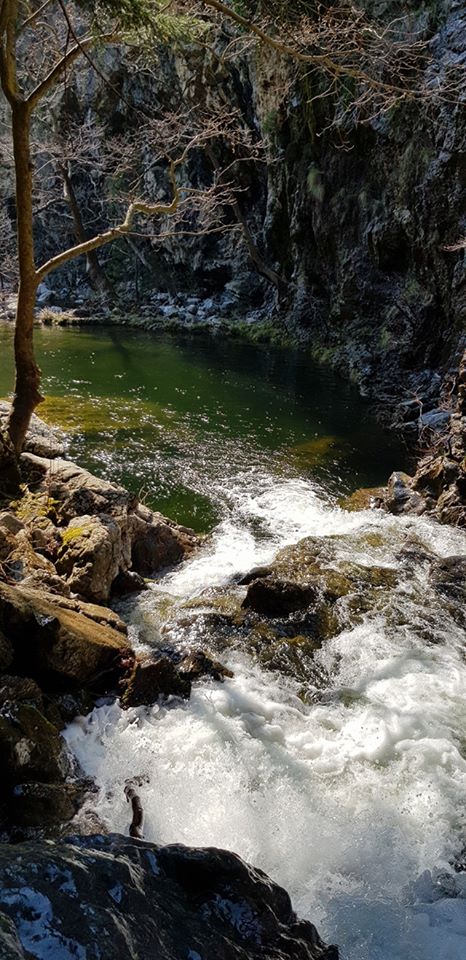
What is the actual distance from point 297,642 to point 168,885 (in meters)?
3.50

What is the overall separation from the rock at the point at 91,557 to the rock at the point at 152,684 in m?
1.41

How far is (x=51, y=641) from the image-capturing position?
14.1 feet

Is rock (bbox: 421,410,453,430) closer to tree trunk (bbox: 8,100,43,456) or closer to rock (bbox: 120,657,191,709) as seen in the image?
tree trunk (bbox: 8,100,43,456)

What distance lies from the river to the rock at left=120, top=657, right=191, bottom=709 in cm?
10

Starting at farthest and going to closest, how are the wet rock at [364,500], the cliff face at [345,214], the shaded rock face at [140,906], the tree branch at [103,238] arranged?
the cliff face at [345,214] → the wet rock at [364,500] → the tree branch at [103,238] → the shaded rock face at [140,906]

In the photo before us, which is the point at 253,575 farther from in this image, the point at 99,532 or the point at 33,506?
the point at 33,506

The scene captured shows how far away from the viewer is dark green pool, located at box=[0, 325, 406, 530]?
10.6 metres

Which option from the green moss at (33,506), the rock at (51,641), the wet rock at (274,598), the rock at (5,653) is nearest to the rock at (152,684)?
the rock at (51,641)

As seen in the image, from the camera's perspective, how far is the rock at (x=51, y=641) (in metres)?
4.29

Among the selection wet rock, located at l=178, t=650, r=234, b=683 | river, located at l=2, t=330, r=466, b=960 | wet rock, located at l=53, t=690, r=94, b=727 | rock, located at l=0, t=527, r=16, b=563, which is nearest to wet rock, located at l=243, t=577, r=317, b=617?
river, located at l=2, t=330, r=466, b=960

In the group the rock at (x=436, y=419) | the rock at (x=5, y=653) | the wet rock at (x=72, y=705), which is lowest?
the wet rock at (x=72, y=705)

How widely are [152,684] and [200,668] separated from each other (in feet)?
1.71

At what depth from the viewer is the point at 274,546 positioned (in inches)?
327

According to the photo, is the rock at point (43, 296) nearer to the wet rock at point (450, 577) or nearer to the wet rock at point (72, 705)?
the wet rock at point (450, 577)
